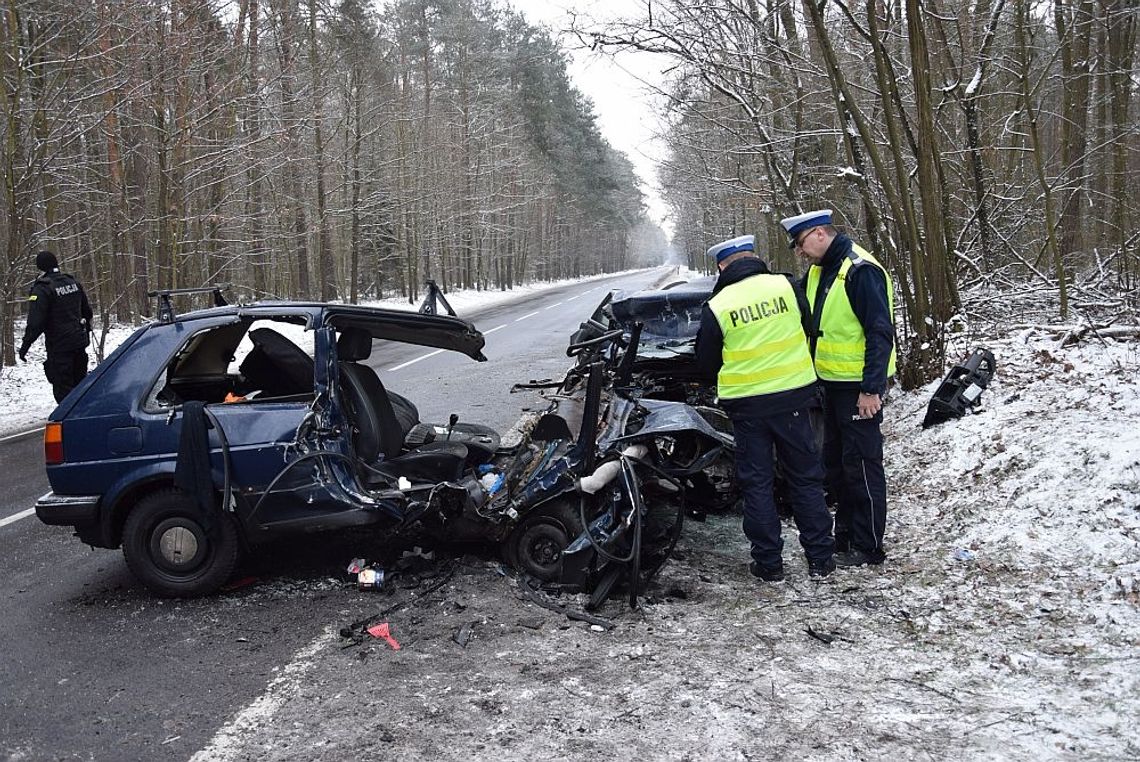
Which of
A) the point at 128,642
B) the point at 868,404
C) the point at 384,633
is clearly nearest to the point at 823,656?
the point at 868,404

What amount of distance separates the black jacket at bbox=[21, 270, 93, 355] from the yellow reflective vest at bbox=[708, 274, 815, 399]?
8.40 m

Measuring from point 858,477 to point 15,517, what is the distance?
6.25 m

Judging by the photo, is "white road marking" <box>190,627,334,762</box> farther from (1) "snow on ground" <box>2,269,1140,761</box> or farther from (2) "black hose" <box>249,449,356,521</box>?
(2) "black hose" <box>249,449,356,521</box>

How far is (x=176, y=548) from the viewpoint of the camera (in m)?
4.66

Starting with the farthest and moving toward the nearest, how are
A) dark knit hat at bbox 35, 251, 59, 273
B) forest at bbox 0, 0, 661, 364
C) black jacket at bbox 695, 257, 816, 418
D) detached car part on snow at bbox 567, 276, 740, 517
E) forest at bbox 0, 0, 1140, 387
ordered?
forest at bbox 0, 0, 661, 364, dark knit hat at bbox 35, 251, 59, 273, forest at bbox 0, 0, 1140, 387, detached car part on snow at bbox 567, 276, 740, 517, black jacket at bbox 695, 257, 816, 418

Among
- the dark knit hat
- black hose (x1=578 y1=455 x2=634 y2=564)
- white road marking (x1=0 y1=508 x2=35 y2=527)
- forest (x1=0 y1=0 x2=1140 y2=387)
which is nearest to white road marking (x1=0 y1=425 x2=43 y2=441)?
the dark knit hat

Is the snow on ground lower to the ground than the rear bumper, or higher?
lower

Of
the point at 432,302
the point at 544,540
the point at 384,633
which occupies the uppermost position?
the point at 432,302

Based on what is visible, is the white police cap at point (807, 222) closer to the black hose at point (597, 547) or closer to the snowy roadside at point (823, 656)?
the black hose at point (597, 547)

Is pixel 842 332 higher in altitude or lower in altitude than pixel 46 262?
lower

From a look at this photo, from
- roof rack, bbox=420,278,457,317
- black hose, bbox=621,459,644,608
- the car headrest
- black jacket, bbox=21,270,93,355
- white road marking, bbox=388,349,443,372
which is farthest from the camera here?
white road marking, bbox=388,349,443,372

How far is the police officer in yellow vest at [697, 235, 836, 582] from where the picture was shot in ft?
15.1

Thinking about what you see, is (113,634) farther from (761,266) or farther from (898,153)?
(898,153)

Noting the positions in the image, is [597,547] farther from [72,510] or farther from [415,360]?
[415,360]
